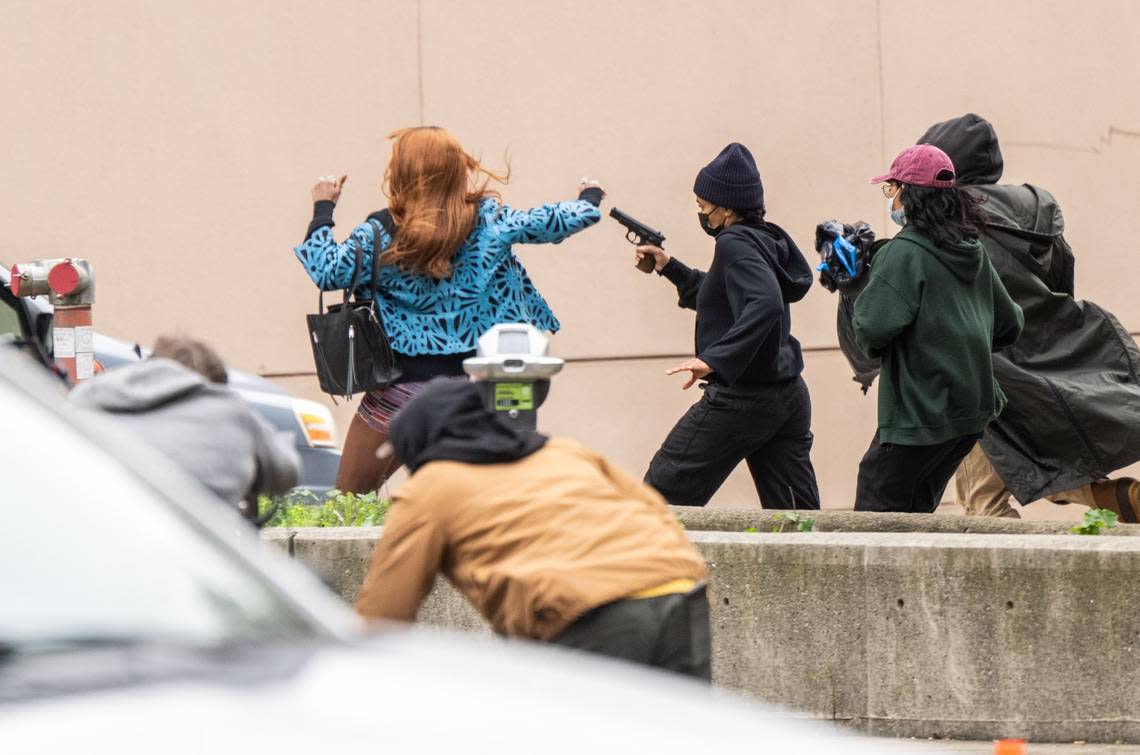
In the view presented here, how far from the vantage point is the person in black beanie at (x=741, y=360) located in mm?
7227

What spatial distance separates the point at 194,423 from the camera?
4.16 meters

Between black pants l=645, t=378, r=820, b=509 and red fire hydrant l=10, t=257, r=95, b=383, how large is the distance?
7.21 ft

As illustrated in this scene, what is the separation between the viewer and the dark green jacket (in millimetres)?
6758

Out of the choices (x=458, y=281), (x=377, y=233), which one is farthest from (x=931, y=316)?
(x=377, y=233)

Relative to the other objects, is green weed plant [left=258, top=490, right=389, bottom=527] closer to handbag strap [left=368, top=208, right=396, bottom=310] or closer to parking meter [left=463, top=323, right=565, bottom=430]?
handbag strap [left=368, top=208, right=396, bottom=310]

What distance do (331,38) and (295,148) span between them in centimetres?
67

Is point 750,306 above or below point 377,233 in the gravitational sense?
below

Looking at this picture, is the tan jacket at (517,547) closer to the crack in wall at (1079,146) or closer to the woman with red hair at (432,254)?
the woman with red hair at (432,254)

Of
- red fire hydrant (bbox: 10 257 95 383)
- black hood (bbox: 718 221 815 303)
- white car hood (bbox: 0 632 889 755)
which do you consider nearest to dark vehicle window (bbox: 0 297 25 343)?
red fire hydrant (bbox: 10 257 95 383)

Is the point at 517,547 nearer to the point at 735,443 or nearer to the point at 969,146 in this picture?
the point at 735,443

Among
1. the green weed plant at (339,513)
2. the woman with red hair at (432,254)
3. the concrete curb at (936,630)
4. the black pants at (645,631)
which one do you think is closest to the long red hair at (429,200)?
the woman with red hair at (432,254)

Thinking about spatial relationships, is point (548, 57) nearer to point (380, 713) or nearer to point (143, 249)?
point (143, 249)

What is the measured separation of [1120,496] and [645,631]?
4.29m

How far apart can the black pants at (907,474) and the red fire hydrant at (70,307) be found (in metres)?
2.82
